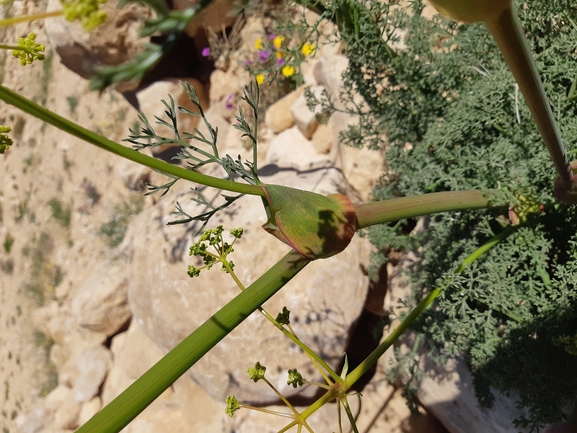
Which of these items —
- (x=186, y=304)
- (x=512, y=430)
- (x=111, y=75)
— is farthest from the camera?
(x=186, y=304)

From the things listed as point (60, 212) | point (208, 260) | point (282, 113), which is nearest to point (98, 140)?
point (208, 260)

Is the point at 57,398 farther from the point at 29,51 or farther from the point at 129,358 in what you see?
the point at 29,51

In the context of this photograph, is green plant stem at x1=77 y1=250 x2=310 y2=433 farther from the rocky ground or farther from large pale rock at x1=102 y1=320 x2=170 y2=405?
large pale rock at x1=102 y1=320 x2=170 y2=405

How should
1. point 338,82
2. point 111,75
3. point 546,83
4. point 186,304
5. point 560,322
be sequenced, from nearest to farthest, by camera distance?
point 111,75 → point 560,322 → point 546,83 → point 186,304 → point 338,82

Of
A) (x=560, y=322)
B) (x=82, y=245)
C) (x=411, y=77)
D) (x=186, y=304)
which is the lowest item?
(x=560, y=322)

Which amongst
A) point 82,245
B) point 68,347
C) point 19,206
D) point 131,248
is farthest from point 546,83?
point 19,206

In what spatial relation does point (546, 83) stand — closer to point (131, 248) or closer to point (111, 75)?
point (111, 75)
